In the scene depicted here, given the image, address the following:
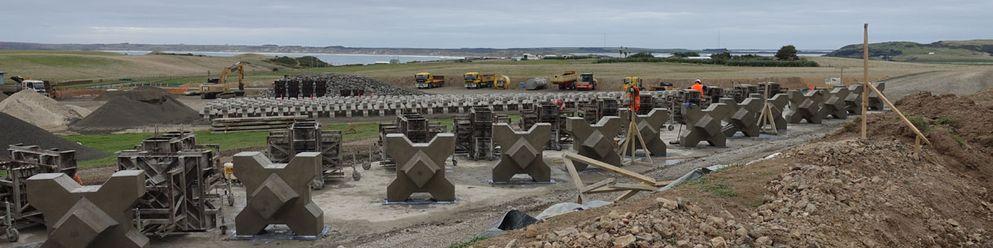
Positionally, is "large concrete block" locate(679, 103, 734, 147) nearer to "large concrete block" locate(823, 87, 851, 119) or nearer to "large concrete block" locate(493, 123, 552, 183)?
"large concrete block" locate(493, 123, 552, 183)

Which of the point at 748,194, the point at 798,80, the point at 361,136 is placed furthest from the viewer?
the point at 798,80

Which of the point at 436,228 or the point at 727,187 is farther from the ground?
the point at 727,187

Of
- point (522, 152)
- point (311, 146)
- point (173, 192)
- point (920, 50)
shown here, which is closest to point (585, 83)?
point (522, 152)

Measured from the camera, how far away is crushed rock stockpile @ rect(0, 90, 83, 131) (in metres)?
38.8

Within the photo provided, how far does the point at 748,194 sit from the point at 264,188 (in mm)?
7467

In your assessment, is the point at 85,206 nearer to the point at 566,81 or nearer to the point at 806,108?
the point at 806,108

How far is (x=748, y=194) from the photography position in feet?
40.0

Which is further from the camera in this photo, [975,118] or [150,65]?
[150,65]

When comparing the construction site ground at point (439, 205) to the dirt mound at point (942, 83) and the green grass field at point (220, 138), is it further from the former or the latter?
the dirt mound at point (942, 83)

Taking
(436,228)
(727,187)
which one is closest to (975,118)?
(727,187)

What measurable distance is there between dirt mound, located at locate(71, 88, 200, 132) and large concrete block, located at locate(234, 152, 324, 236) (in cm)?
2515

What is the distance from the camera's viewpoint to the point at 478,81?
68750 millimetres

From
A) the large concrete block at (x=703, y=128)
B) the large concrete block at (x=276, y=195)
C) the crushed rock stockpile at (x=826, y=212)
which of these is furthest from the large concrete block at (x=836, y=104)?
the large concrete block at (x=276, y=195)

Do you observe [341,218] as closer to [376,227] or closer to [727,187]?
[376,227]
